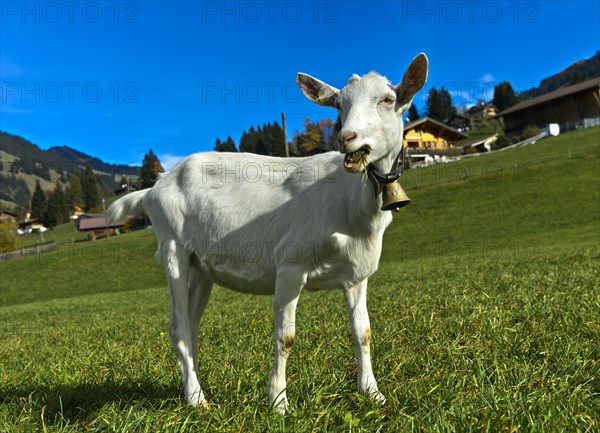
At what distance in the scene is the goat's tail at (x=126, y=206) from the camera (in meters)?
5.34

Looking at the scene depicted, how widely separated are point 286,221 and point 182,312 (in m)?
1.43

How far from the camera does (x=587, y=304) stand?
5965 mm

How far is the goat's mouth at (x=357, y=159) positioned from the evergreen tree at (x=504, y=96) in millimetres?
158619

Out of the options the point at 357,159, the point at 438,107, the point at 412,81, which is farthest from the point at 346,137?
the point at 438,107

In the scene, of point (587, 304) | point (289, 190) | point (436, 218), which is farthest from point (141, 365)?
point (436, 218)

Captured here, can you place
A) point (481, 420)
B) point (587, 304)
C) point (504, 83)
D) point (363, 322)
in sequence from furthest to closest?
point (504, 83), point (587, 304), point (363, 322), point (481, 420)

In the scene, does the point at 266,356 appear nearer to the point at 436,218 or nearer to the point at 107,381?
the point at 107,381

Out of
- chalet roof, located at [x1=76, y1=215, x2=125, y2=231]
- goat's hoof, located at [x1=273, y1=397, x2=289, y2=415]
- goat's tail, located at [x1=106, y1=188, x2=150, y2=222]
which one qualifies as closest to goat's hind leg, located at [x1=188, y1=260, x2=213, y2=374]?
goat's tail, located at [x1=106, y1=188, x2=150, y2=222]

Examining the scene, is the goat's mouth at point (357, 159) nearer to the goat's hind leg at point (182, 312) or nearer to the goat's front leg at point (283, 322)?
the goat's front leg at point (283, 322)

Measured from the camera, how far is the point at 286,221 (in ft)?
13.6

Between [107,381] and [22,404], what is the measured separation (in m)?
0.86

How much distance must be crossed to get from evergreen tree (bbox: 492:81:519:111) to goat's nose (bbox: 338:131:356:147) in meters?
159

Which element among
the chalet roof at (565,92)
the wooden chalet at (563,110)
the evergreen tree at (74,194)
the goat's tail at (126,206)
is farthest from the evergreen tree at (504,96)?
the goat's tail at (126,206)

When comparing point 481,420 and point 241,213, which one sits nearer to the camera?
point 481,420
